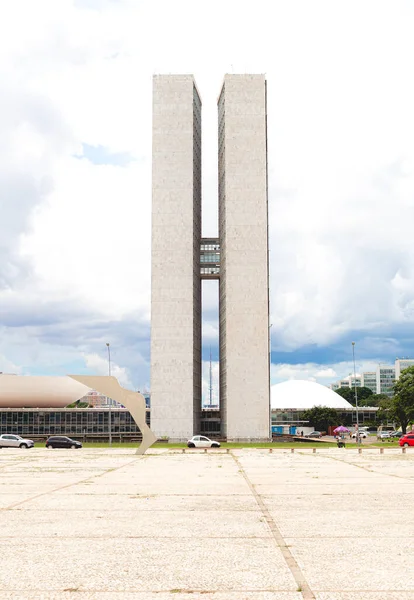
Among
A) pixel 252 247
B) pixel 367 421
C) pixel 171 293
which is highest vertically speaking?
pixel 252 247

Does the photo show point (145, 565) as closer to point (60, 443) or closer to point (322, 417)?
point (60, 443)

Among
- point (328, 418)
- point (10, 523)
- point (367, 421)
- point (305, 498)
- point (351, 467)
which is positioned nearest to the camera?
point (10, 523)

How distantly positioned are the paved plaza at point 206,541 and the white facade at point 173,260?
80335 mm

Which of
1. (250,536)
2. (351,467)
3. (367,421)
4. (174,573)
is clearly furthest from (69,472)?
(367,421)

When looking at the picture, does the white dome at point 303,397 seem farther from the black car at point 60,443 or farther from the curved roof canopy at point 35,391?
the black car at point 60,443

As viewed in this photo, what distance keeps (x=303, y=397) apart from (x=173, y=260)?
258ft

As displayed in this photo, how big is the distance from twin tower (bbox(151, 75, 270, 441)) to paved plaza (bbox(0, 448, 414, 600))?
265 feet

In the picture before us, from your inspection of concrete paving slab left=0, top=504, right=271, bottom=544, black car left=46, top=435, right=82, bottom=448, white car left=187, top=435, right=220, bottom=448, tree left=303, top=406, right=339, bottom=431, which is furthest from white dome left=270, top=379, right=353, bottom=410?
concrete paving slab left=0, top=504, right=271, bottom=544

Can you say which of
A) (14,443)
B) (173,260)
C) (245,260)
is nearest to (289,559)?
(14,443)

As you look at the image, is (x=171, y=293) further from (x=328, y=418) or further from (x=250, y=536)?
(x=250, y=536)

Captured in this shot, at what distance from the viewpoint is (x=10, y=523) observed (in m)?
15.0

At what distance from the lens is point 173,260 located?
10769 centimetres

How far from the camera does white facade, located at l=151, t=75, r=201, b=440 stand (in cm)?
10481

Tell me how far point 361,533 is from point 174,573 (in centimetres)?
498
